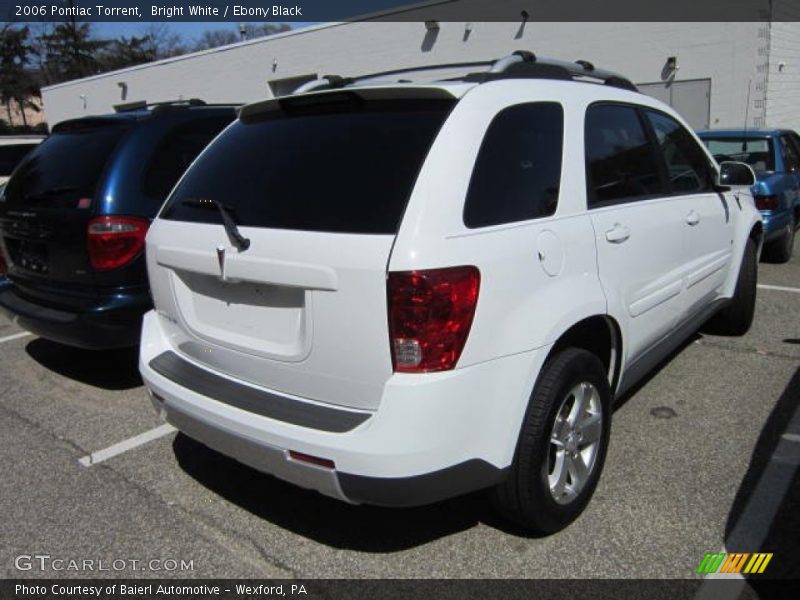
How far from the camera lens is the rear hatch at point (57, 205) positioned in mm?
3971

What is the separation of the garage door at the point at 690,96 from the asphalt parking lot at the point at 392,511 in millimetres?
12117

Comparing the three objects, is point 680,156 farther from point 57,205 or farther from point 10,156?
point 10,156

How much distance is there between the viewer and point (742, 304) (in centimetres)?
499

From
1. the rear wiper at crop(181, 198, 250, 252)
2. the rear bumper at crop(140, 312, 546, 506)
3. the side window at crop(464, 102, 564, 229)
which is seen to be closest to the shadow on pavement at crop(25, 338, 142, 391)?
the rear wiper at crop(181, 198, 250, 252)

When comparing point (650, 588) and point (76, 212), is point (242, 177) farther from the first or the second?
point (650, 588)

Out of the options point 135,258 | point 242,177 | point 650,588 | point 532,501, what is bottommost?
point 650,588

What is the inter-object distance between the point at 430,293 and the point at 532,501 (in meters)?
0.97

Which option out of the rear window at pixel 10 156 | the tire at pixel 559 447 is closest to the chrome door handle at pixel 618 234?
the tire at pixel 559 447

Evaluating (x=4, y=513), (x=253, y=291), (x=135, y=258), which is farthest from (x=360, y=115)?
(x=4, y=513)

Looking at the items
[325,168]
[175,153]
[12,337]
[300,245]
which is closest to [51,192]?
[175,153]

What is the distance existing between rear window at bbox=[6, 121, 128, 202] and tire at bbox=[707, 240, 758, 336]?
4450 millimetres

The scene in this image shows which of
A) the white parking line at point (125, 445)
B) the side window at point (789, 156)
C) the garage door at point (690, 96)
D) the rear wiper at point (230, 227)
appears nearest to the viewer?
the rear wiper at point (230, 227)

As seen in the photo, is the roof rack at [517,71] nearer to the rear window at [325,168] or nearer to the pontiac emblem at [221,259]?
the rear window at [325,168]

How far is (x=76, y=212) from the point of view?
3.96 meters
